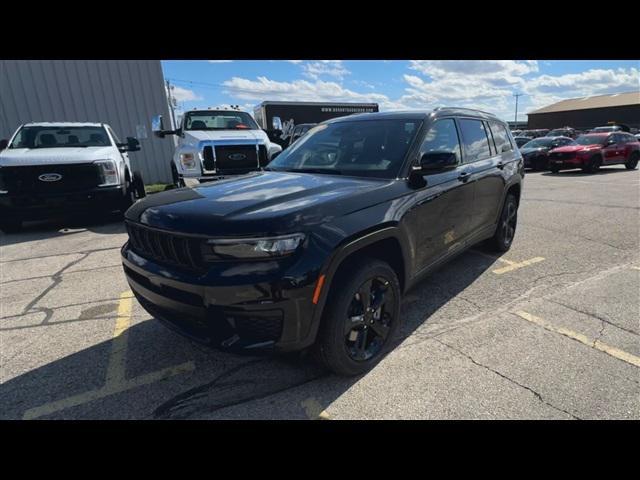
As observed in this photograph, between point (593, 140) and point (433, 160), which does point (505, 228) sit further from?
point (593, 140)

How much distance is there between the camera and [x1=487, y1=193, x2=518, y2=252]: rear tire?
16.3 ft

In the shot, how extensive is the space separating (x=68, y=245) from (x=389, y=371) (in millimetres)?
5675

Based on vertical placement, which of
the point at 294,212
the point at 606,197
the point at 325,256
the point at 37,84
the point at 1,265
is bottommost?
the point at 606,197

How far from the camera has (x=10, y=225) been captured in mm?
6883

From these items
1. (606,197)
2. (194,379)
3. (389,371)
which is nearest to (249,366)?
(194,379)

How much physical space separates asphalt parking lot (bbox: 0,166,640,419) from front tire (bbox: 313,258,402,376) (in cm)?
15

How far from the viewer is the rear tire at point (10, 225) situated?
22.0 ft

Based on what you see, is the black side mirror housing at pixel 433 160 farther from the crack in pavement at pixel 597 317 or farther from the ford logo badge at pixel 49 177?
the ford logo badge at pixel 49 177

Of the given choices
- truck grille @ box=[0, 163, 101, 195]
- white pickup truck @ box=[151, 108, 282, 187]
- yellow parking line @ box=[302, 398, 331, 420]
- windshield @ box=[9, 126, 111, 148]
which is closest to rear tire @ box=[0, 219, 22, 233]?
truck grille @ box=[0, 163, 101, 195]

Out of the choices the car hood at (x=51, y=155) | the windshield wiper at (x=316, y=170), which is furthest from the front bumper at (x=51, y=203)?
the windshield wiper at (x=316, y=170)

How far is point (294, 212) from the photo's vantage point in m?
2.16

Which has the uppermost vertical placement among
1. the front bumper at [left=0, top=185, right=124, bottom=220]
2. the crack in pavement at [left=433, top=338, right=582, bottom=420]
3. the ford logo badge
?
the ford logo badge

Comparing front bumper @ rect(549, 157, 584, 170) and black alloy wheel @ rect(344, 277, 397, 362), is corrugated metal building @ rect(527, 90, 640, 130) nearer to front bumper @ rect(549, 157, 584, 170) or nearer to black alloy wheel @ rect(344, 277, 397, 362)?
front bumper @ rect(549, 157, 584, 170)
